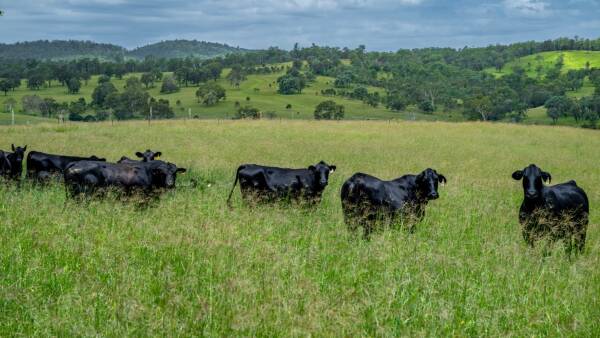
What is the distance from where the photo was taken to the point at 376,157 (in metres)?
26.2

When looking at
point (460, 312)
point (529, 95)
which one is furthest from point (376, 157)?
point (529, 95)

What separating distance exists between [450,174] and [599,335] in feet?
49.4

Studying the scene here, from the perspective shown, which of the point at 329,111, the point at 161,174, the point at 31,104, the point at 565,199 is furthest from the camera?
the point at 31,104

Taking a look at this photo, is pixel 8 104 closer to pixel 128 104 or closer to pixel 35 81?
pixel 128 104

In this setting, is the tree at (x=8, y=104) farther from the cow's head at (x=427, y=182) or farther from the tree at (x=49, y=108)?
the cow's head at (x=427, y=182)

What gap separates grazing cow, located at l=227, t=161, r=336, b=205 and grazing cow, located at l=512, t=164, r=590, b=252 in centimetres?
458

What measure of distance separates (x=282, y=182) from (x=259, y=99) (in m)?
115

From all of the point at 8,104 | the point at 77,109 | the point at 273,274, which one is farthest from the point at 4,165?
the point at 8,104

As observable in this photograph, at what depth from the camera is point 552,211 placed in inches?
416

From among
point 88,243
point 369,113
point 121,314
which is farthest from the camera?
point 369,113

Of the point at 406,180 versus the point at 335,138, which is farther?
the point at 335,138

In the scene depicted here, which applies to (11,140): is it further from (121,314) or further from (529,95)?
(529,95)

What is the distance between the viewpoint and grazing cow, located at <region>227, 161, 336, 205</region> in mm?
13648

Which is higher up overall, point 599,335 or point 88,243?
point 88,243
